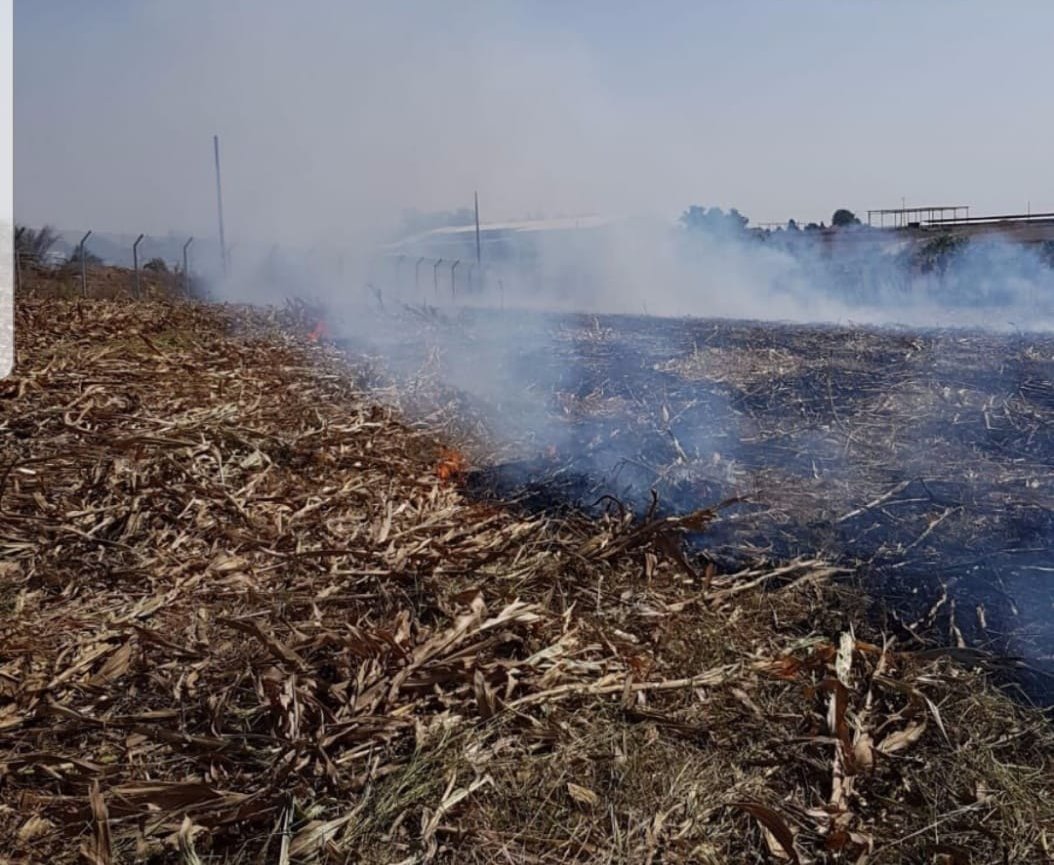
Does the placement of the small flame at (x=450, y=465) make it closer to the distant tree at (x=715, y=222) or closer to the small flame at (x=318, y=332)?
the small flame at (x=318, y=332)

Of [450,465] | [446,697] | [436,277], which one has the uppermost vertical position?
[436,277]

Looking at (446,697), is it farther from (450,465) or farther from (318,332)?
(318,332)

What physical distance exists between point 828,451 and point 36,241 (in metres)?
19.1

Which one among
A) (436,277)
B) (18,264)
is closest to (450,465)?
(18,264)

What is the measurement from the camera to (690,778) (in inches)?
104

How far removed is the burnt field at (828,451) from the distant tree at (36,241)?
11592mm

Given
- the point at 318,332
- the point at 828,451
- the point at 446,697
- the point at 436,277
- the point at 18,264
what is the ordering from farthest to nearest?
the point at 436,277 → the point at 18,264 → the point at 318,332 → the point at 828,451 → the point at 446,697

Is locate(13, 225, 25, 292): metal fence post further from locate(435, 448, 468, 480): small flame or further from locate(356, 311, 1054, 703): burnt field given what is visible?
locate(435, 448, 468, 480): small flame

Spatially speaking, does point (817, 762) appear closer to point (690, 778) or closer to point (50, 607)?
point (690, 778)

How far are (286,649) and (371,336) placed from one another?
8963mm

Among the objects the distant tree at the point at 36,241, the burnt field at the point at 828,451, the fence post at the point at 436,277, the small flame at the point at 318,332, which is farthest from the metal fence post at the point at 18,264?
the fence post at the point at 436,277

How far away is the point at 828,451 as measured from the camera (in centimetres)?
592

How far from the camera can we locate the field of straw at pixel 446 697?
2.38 meters

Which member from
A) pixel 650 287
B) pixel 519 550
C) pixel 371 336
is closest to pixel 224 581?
pixel 519 550
